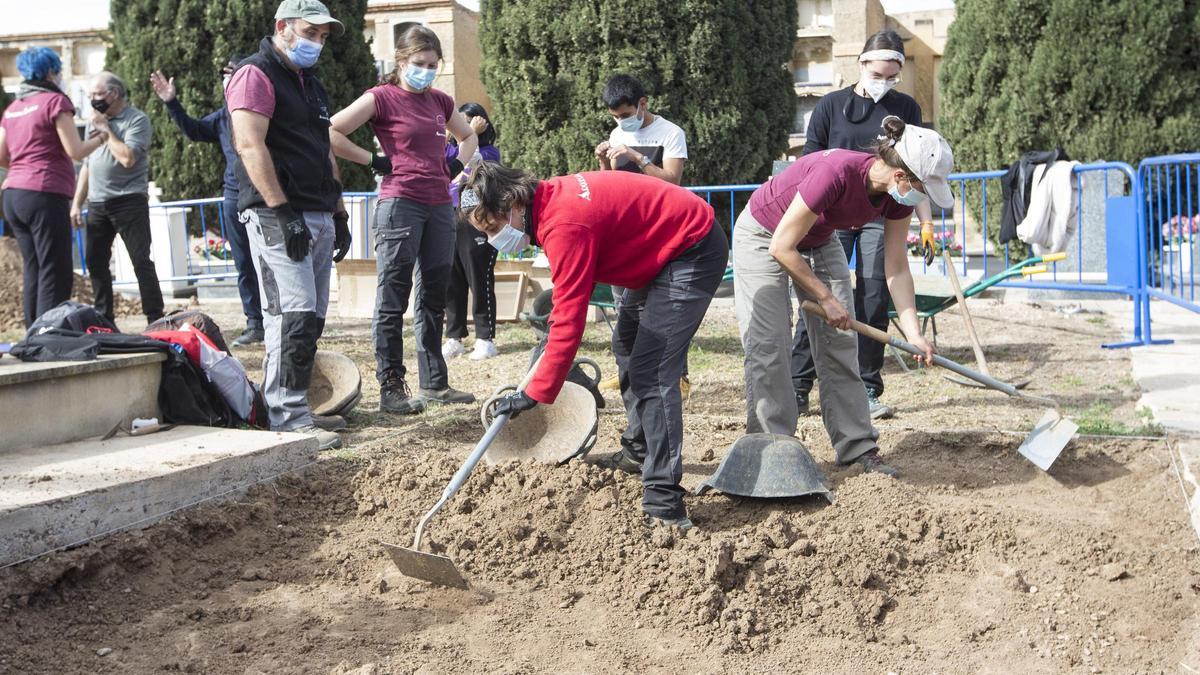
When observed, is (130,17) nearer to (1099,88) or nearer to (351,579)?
(1099,88)

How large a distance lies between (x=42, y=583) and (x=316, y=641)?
979 millimetres

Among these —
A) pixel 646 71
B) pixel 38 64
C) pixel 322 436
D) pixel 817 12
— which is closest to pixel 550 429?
pixel 322 436

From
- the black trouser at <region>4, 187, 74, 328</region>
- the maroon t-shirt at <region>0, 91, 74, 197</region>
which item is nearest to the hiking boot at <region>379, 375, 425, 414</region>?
the black trouser at <region>4, 187, 74, 328</region>

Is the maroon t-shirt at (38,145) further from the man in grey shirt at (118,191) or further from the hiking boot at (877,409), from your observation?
the hiking boot at (877,409)

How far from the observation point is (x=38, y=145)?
279 inches

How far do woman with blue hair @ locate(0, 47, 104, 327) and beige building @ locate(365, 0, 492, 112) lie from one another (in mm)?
25723

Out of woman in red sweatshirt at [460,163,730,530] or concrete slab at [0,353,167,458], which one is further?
concrete slab at [0,353,167,458]

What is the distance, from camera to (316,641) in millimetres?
3445

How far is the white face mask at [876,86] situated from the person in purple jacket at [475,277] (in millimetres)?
2861

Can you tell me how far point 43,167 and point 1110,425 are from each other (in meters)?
6.24

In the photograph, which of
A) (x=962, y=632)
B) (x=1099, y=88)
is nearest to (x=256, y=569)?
(x=962, y=632)

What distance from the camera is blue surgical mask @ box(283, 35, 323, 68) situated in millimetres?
5129

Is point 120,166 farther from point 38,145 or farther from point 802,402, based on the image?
point 802,402

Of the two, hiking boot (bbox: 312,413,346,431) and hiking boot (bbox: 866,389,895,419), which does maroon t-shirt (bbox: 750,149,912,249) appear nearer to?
hiking boot (bbox: 866,389,895,419)
